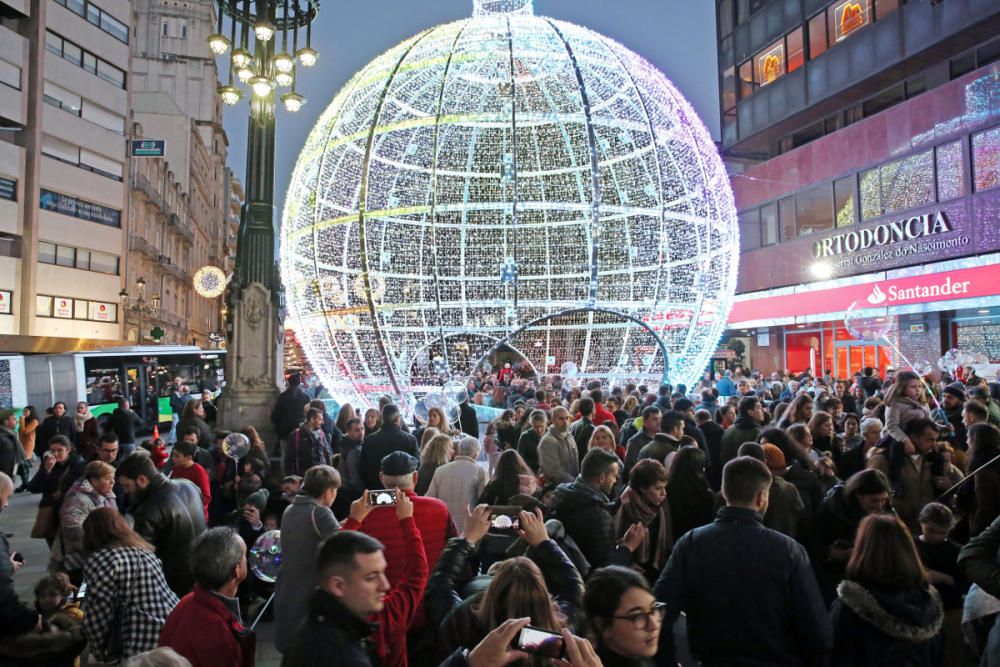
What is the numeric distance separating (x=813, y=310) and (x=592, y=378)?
15088mm

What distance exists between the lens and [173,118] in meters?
48.8

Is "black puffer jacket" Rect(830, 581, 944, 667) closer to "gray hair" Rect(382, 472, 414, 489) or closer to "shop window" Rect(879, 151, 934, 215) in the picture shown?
"gray hair" Rect(382, 472, 414, 489)

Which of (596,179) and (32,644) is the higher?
(596,179)

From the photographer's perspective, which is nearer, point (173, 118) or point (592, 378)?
point (592, 378)

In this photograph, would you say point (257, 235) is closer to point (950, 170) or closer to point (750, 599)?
point (750, 599)

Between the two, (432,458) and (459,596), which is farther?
(432,458)

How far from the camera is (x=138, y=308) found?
106 feet

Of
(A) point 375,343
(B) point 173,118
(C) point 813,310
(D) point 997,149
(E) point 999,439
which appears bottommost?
(E) point 999,439

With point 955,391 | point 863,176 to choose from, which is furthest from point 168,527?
point 863,176

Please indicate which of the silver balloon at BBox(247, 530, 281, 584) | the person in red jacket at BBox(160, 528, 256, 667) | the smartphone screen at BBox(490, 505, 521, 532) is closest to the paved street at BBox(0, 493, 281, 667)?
the silver balloon at BBox(247, 530, 281, 584)

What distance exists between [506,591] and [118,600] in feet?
7.02

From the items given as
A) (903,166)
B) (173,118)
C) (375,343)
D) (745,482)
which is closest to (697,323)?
(375,343)

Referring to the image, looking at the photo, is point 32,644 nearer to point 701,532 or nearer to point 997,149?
point 701,532

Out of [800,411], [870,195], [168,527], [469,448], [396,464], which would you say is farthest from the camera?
[870,195]
